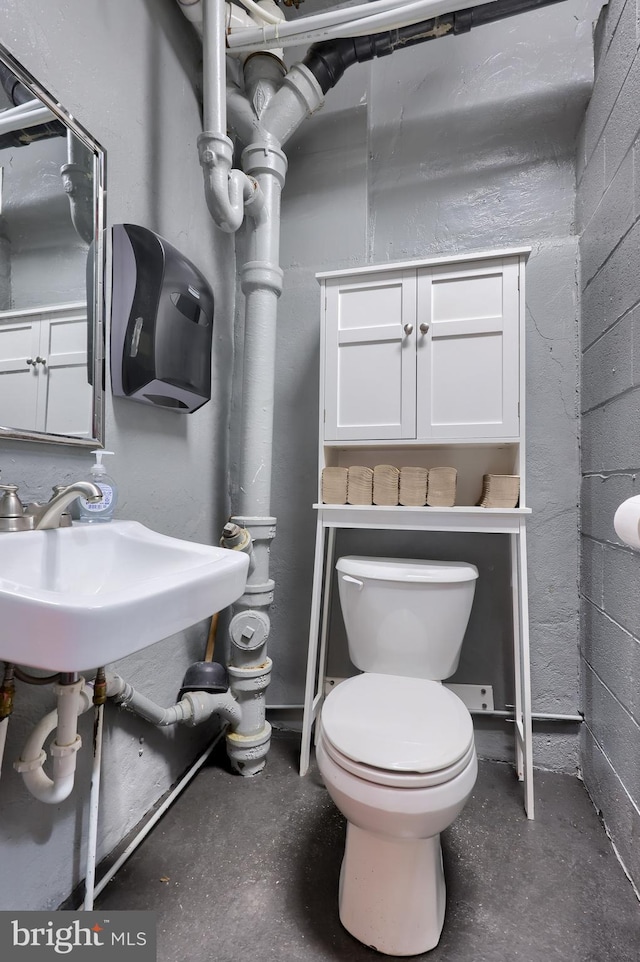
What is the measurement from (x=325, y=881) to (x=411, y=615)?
0.67 m

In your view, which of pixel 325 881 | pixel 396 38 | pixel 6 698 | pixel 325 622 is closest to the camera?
pixel 6 698

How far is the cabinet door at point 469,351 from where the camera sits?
1.30 meters

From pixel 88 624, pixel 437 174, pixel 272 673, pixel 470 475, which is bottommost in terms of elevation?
pixel 272 673

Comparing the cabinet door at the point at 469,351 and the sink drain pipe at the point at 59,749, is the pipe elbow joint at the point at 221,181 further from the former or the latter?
the sink drain pipe at the point at 59,749

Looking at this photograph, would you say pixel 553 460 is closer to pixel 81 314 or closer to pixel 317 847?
pixel 317 847

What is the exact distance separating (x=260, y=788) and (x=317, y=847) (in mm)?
279

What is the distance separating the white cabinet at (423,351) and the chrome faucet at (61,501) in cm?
80

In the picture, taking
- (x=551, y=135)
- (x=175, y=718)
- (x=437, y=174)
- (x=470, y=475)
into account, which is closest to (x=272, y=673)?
(x=175, y=718)

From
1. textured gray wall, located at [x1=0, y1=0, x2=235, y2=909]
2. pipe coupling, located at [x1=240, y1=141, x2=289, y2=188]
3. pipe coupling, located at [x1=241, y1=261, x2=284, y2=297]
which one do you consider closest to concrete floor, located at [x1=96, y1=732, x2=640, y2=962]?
textured gray wall, located at [x1=0, y1=0, x2=235, y2=909]

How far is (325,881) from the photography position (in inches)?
41.7

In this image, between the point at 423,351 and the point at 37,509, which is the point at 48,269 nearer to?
the point at 37,509

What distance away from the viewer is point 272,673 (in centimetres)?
170

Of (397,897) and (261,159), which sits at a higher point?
(261,159)

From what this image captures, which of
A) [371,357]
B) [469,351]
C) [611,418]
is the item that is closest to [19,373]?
[371,357]
